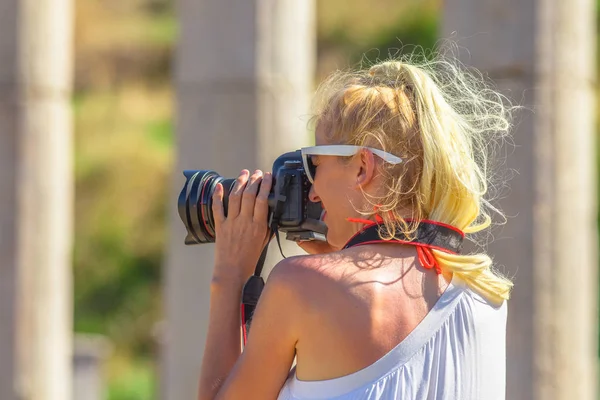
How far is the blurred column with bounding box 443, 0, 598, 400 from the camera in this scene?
8.76m

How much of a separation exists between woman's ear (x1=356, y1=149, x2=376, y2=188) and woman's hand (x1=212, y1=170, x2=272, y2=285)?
438 mm

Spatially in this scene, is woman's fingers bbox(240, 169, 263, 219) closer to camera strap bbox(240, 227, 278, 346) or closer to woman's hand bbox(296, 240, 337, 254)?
camera strap bbox(240, 227, 278, 346)

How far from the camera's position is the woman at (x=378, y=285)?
335 cm

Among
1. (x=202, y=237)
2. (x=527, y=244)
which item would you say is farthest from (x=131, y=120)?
(x=202, y=237)

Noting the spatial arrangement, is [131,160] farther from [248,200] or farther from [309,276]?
[309,276]

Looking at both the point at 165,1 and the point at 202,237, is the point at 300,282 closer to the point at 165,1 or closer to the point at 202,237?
the point at 202,237

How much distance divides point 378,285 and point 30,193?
954cm

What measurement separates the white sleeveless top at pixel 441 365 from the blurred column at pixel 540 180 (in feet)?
16.9

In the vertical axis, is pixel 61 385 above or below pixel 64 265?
below

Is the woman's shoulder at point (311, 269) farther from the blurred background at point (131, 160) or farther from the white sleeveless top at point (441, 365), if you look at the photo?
the blurred background at point (131, 160)

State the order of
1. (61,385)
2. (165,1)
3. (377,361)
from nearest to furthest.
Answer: (377,361), (61,385), (165,1)

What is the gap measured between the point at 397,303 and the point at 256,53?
795 cm

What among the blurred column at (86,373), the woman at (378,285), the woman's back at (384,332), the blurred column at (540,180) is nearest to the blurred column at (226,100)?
the blurred column at (540,180)

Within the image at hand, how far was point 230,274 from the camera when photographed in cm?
387
